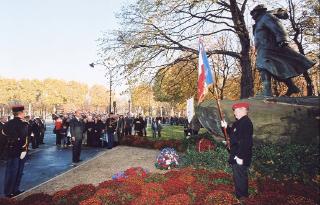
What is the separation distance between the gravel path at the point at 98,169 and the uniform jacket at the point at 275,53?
4544 mm

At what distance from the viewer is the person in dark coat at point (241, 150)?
18.0 feet

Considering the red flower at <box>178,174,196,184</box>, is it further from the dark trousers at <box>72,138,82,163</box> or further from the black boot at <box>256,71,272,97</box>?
the dark trousers at <box>72,138,82,163</box>

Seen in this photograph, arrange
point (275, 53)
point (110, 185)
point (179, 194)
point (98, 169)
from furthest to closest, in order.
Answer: point (98, 169) < point (275, 53) < point (110, 185) < point (179, 194)

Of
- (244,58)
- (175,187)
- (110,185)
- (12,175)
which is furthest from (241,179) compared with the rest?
(244,58)

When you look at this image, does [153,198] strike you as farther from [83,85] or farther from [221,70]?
[83,85]

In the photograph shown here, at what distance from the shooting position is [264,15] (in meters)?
9.27

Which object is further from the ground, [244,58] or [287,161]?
[244,58]

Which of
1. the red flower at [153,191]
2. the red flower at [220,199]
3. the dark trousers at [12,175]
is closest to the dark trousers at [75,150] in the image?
the dark trousers at [12,175]

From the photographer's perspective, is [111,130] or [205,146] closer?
[205,146]

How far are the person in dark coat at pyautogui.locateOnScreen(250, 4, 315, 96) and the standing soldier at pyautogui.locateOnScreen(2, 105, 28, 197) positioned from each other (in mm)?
6496

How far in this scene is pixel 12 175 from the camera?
8133mm

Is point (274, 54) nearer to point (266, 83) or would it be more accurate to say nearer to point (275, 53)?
point (275, 53)

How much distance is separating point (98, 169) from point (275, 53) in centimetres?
655

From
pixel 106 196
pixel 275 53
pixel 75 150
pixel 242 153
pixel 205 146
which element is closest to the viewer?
pixel 242 153
